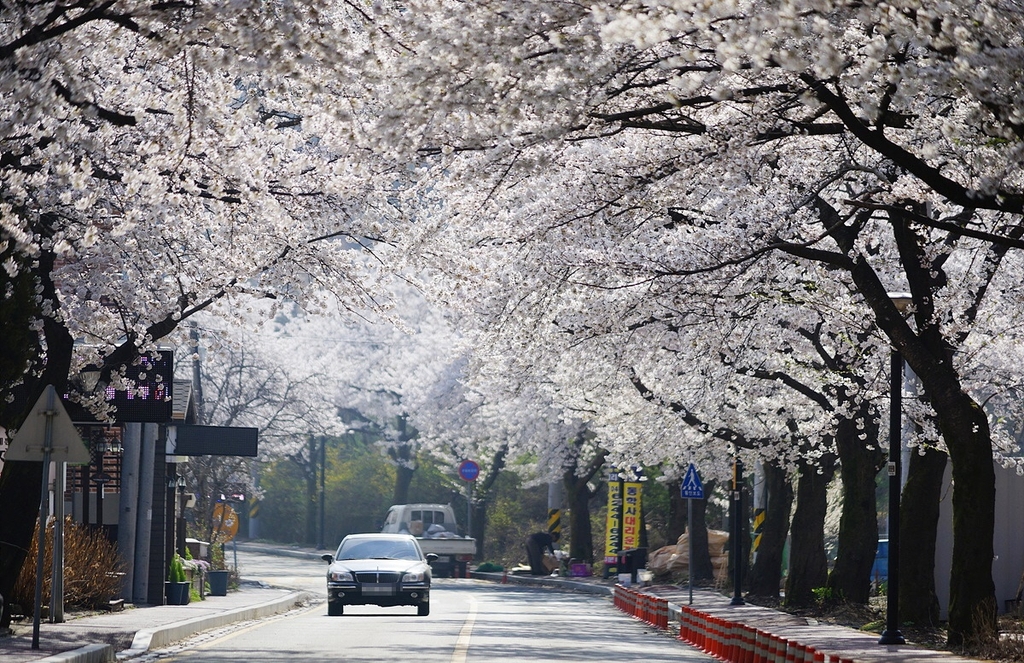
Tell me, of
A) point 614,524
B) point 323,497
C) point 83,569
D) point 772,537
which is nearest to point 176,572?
point 83,569

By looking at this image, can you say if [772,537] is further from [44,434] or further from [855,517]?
[44,434]

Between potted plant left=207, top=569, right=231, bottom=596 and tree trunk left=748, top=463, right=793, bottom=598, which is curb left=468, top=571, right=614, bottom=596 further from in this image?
potted plant left=207, top=569, right=231, bottom=596

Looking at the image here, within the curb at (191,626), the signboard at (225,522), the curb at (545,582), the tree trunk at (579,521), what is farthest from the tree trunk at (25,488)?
the tree trunk at (579,521)

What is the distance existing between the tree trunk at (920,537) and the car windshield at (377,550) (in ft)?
32.9

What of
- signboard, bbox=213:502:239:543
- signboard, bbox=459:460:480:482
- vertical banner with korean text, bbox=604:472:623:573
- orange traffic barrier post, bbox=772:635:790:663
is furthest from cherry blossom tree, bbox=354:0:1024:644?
signboard, bbox=459:460:480:482

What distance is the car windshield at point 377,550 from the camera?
27234mm

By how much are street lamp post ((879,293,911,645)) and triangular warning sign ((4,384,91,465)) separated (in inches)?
372

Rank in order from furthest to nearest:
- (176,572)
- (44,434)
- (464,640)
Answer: (176,572) → (464,640) → (44,434)

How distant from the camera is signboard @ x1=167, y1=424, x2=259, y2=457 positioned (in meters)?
28.0

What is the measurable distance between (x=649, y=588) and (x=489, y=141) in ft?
82.0

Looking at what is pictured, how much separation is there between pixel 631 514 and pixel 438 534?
823cm

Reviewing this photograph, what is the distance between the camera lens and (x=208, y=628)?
22453 millimetres

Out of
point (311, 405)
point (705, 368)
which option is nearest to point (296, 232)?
point (705, 368)

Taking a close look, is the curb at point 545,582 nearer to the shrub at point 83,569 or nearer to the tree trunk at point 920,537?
the shrub at point 83,569
